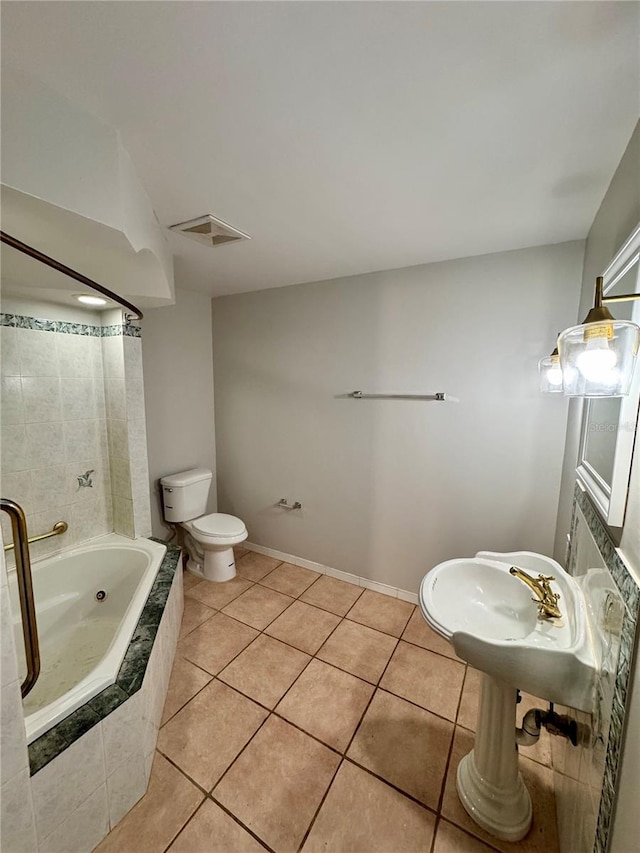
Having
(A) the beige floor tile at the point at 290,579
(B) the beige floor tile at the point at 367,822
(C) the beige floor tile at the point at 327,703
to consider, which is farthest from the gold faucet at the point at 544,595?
(A) the beige floor tile at the point at 290,579

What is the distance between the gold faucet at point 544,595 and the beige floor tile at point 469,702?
633mm

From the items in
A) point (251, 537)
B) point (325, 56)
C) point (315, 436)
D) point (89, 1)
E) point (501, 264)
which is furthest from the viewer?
point (251, 537)

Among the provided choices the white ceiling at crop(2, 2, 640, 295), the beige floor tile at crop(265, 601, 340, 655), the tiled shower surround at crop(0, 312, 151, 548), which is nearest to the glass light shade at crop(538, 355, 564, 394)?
the white ceiling at crop(2, 2, 640, 295)

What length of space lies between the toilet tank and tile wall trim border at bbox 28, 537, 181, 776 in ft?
3.15

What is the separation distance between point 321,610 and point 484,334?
2.10 meters

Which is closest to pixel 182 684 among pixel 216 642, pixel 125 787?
pixel 216 642

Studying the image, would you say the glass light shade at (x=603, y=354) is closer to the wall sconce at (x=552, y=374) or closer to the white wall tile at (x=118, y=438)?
the wall sconce at (x=552, y=374)

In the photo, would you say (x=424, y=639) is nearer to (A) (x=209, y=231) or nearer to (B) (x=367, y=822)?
(B) (x=367, y=822)

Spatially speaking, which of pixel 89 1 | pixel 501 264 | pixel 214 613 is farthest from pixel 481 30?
pixel 214 613

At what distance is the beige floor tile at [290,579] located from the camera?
2.60 meters

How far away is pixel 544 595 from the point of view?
1196 millimetres

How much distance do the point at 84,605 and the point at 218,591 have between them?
85 cm

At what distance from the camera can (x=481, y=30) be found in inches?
29.0

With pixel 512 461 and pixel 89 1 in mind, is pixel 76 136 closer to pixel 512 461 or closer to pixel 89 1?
pixel 89 1
